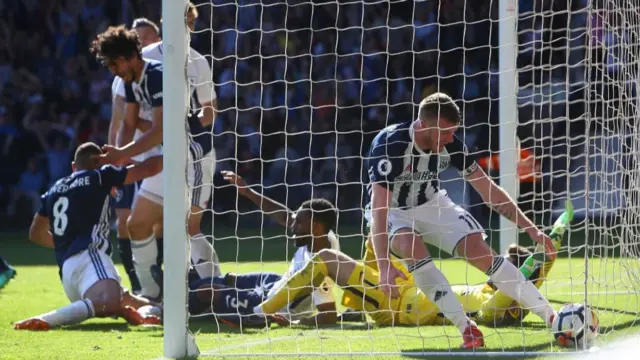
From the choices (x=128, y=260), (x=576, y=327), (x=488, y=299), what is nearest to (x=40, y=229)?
(x=128, y=260)

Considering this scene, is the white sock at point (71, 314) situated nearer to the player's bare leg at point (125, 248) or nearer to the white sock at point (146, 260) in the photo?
the white sock at point (146, 260)

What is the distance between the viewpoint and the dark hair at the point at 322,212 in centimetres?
677

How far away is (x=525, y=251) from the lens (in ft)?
22.4

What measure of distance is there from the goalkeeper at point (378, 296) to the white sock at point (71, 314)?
43.9 inches

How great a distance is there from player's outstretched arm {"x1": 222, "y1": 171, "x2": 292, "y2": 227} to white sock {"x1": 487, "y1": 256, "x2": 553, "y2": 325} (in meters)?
1.69

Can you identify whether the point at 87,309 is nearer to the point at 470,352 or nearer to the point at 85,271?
the point at 85,271

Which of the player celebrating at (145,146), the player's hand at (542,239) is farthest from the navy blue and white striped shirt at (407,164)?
the player celebrating at (145,146)

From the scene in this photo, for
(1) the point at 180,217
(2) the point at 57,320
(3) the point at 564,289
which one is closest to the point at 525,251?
(3) the point at 564,289

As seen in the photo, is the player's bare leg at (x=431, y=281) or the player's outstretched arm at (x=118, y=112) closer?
the player's bare leg at (x=431, y=281)

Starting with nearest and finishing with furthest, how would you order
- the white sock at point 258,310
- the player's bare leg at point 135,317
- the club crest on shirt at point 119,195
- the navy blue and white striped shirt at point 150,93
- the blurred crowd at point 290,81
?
the white sock at point 258,310 < the player's bare leg at point 135,317 < the navy blue and white striped shirt at point 150,93 < the club crest on shirt at point 119,195 < the blurred crowd at point 290,81

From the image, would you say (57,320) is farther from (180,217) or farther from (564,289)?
(564,289)

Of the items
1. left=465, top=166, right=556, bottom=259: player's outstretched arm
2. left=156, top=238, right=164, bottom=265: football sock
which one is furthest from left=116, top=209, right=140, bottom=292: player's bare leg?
left=465, top=166, right=556, bottom=259: player's outstretched arm

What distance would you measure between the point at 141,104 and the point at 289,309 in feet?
6.60

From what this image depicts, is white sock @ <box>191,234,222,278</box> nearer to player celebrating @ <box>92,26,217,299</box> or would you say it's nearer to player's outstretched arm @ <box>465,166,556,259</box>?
player celebrating @ <box>92,26,217,299</box>
